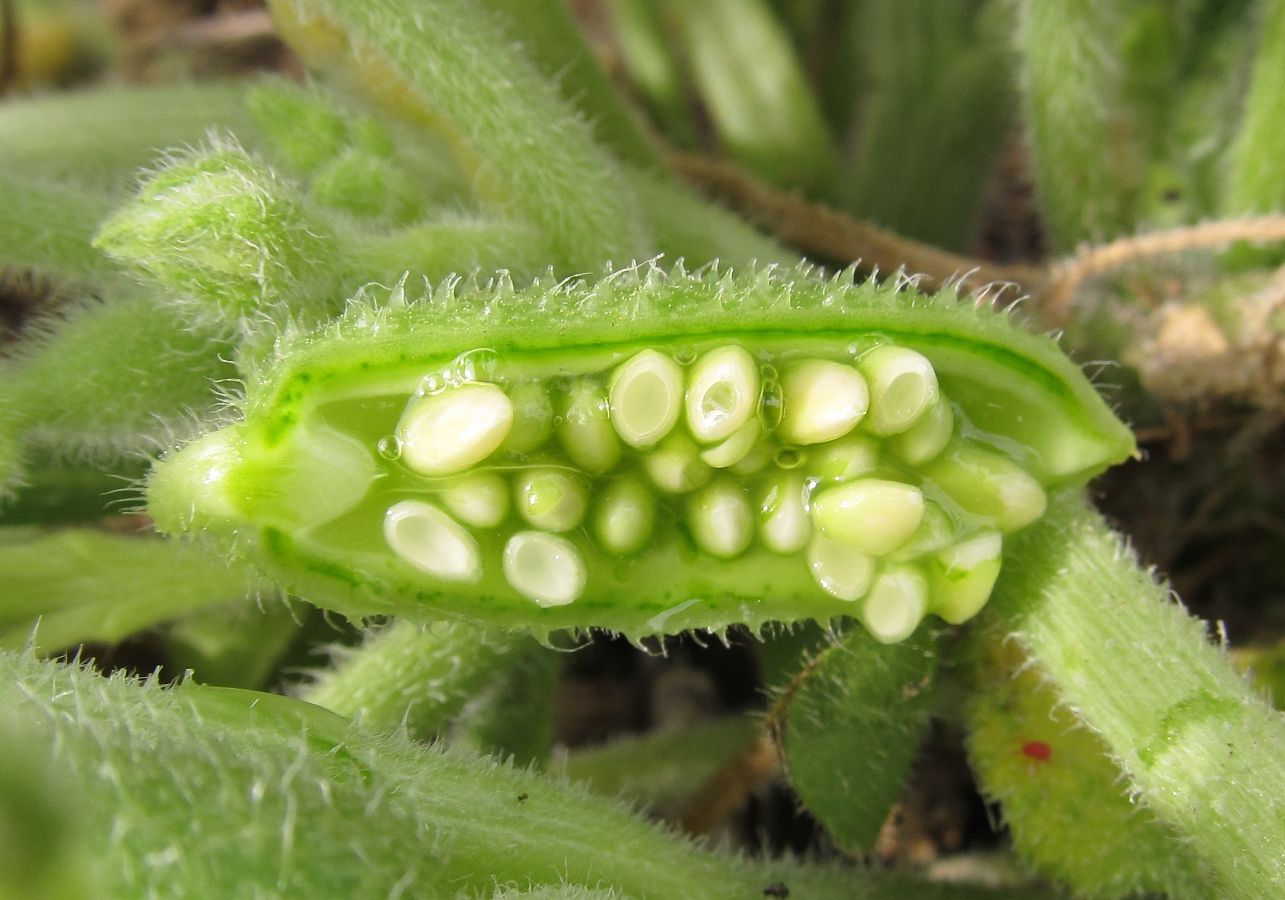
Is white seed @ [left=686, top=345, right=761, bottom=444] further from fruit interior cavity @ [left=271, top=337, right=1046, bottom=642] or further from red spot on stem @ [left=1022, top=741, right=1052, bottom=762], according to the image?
red spot on stem @ [left=1022, top=741, right=1052, bottom=762]

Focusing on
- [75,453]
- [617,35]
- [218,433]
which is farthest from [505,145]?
[617,35]

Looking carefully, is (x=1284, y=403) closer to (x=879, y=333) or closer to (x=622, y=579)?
(x=879, y=333)

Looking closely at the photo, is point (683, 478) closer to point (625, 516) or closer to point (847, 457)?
point (625, 516)

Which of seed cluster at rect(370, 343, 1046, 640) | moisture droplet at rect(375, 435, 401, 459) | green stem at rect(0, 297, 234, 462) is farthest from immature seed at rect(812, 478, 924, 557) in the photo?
green stem at rect(0, 297, 234, 462)

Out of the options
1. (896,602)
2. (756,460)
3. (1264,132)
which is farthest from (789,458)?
(1264,132)

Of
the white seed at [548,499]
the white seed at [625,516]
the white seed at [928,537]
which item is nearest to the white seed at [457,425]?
the white seed at [548,499]

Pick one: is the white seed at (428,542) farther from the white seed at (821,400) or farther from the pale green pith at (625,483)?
the white seed at (821,400)

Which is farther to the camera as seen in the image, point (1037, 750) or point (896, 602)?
point (1037, 750)
